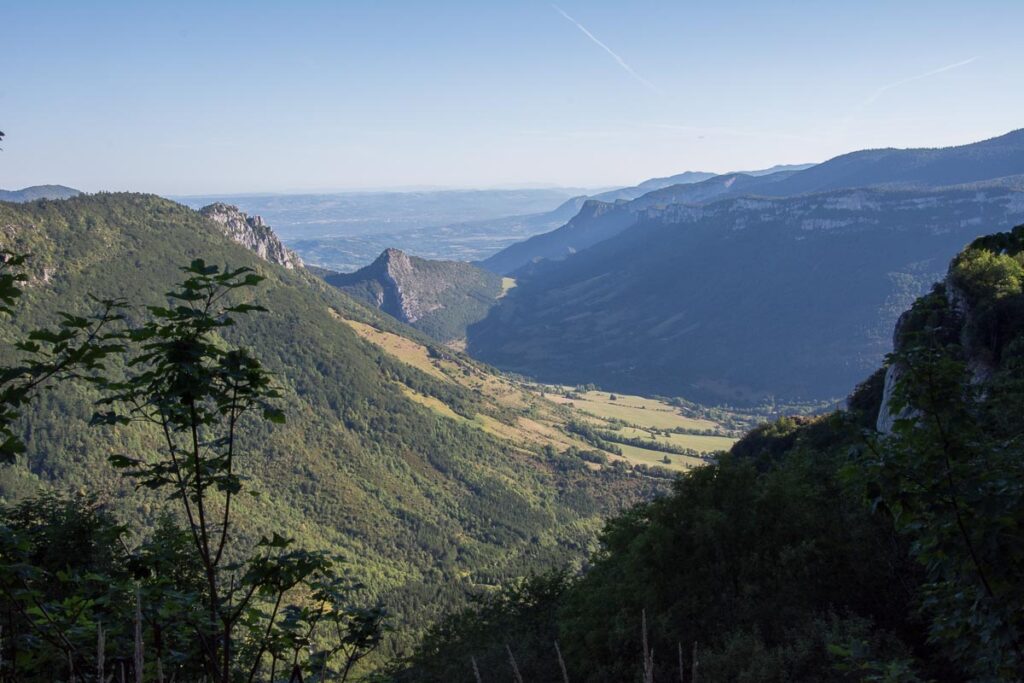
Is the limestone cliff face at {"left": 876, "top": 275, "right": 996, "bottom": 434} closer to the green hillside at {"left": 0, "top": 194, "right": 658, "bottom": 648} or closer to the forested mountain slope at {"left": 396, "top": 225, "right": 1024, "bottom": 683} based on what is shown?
the forested mountain slope at {"left": 396, "top": 225, "right": 1024, "bottom": 683}

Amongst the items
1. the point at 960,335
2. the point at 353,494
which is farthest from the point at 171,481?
the point at 353,494

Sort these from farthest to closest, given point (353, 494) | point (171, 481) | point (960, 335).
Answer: point (353, 494)
point (960, 335)
point (171, 481)

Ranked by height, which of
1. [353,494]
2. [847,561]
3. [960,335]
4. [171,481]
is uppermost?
[171,481]

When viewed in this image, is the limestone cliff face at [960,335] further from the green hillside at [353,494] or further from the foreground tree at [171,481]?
the green hillside at [353,494]

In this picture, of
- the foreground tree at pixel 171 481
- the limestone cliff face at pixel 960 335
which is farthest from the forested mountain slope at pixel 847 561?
the foreground tree at pixel 171 481

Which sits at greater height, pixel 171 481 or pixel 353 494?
pixel 171 481

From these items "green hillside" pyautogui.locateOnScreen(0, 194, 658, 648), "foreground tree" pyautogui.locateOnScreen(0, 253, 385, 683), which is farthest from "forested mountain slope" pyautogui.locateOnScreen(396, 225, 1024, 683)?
"green hillside" pyautogui.locateOnScreen(0, 194, 658, 648)

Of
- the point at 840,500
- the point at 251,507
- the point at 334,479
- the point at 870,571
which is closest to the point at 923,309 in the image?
the point at 870,571

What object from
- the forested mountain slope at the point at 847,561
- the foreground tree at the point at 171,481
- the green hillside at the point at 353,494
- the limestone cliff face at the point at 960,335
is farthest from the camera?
the green hillside at the point at 353,494

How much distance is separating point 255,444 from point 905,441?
186169 mm

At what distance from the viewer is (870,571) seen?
779 inches

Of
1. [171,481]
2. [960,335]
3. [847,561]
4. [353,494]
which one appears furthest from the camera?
[353,494]

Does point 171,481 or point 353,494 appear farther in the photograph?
point 353,494

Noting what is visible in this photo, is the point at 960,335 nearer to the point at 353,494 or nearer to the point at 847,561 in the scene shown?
the point at 847,561
